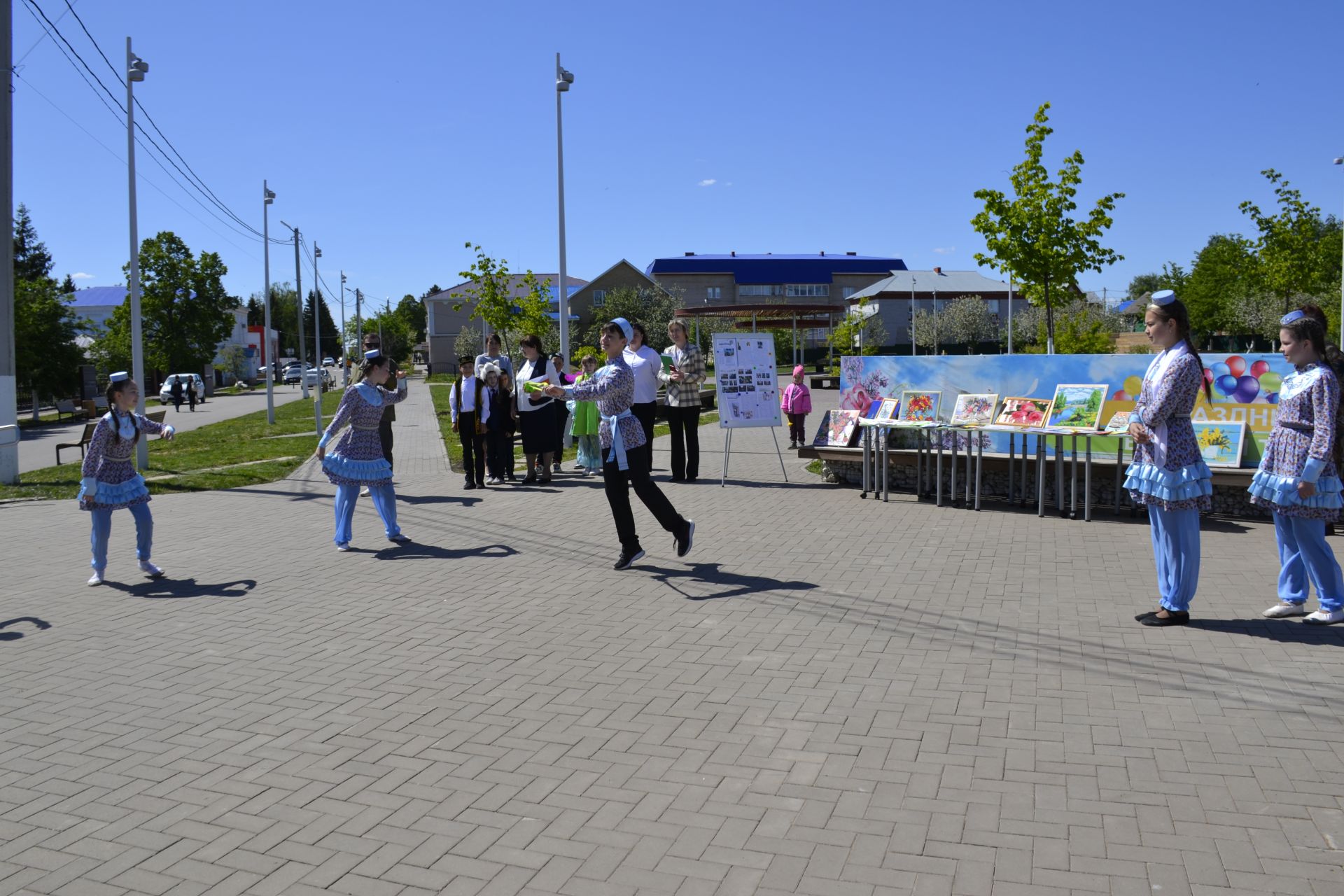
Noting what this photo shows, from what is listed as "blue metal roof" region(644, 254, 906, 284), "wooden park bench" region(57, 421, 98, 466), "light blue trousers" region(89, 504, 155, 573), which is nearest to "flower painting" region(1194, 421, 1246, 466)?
"light blue trousers" region(89, 504, 155, 573)

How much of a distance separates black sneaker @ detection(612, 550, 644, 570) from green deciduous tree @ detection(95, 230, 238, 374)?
220ft

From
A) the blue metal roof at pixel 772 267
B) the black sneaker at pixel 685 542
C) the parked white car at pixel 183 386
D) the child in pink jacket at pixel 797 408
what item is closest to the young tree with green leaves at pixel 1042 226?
the child in pink jacket at pixel 797 408

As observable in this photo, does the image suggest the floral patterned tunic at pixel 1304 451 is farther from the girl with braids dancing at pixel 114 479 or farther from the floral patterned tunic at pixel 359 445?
the girl with braids dancing at pixel 114 479

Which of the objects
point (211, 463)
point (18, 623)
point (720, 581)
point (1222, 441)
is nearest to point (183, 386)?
point (211, 463)

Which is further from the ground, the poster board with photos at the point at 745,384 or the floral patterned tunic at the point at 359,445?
the poster board with photos at the point at 745,384

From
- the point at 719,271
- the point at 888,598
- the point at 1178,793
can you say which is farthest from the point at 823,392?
the point at 719,271

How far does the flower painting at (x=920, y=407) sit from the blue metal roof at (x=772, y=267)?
295 ft

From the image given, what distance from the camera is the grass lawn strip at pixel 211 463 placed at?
15.9 metres

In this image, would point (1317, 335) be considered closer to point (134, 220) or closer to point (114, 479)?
point (114, 479)

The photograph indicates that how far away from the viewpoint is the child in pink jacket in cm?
1909

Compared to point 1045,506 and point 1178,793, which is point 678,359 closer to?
point 1045,506

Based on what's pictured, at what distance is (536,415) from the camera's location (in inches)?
566

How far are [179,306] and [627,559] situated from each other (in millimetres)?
68931

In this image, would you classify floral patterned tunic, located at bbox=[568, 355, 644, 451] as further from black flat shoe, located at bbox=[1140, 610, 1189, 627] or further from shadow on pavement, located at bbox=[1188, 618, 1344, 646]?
shadow on pavement, located at bbox=[1188, 618, 1344, 646]
